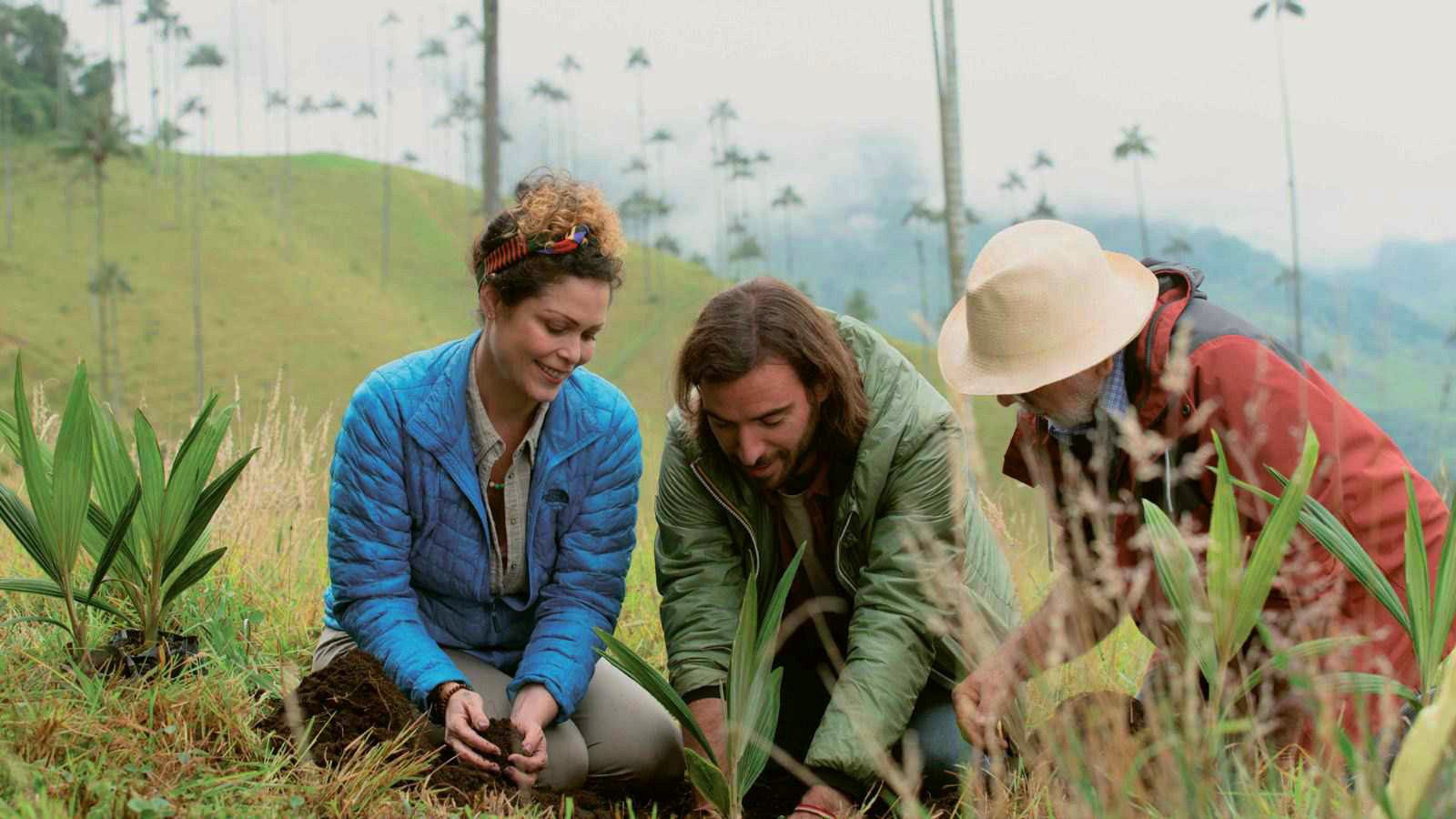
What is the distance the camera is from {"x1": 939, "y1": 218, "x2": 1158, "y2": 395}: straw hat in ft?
8.33

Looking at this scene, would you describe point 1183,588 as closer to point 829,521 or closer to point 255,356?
point 829,521

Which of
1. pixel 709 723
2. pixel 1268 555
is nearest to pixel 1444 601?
pixel 1268 555

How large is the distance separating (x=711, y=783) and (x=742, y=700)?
273 mm

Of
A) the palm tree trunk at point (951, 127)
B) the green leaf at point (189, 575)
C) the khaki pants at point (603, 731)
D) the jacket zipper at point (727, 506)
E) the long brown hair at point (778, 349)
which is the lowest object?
the khaki pants at point (603, 731)

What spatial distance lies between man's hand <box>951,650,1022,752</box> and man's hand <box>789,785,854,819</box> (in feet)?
1.16

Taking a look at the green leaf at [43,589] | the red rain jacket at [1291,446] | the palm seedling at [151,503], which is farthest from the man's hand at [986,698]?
the green leaf at [43,589]

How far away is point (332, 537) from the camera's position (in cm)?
316

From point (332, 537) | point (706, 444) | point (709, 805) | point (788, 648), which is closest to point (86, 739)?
point (332, 537)

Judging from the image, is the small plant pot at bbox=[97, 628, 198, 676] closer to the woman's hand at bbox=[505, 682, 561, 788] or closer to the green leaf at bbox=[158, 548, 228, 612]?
the green leaf at bbox=[158, 548, 228, 612]

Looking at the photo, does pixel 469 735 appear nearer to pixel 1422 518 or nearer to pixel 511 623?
pixel 511 623

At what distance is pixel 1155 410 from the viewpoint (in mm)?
2600

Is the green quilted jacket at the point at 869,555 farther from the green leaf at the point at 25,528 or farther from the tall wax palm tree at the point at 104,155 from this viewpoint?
the tall wax palm tree at the point at 104,155

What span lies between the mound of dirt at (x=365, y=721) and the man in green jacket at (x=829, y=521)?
1.89ft

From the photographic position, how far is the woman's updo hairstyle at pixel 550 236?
2.98 metres
